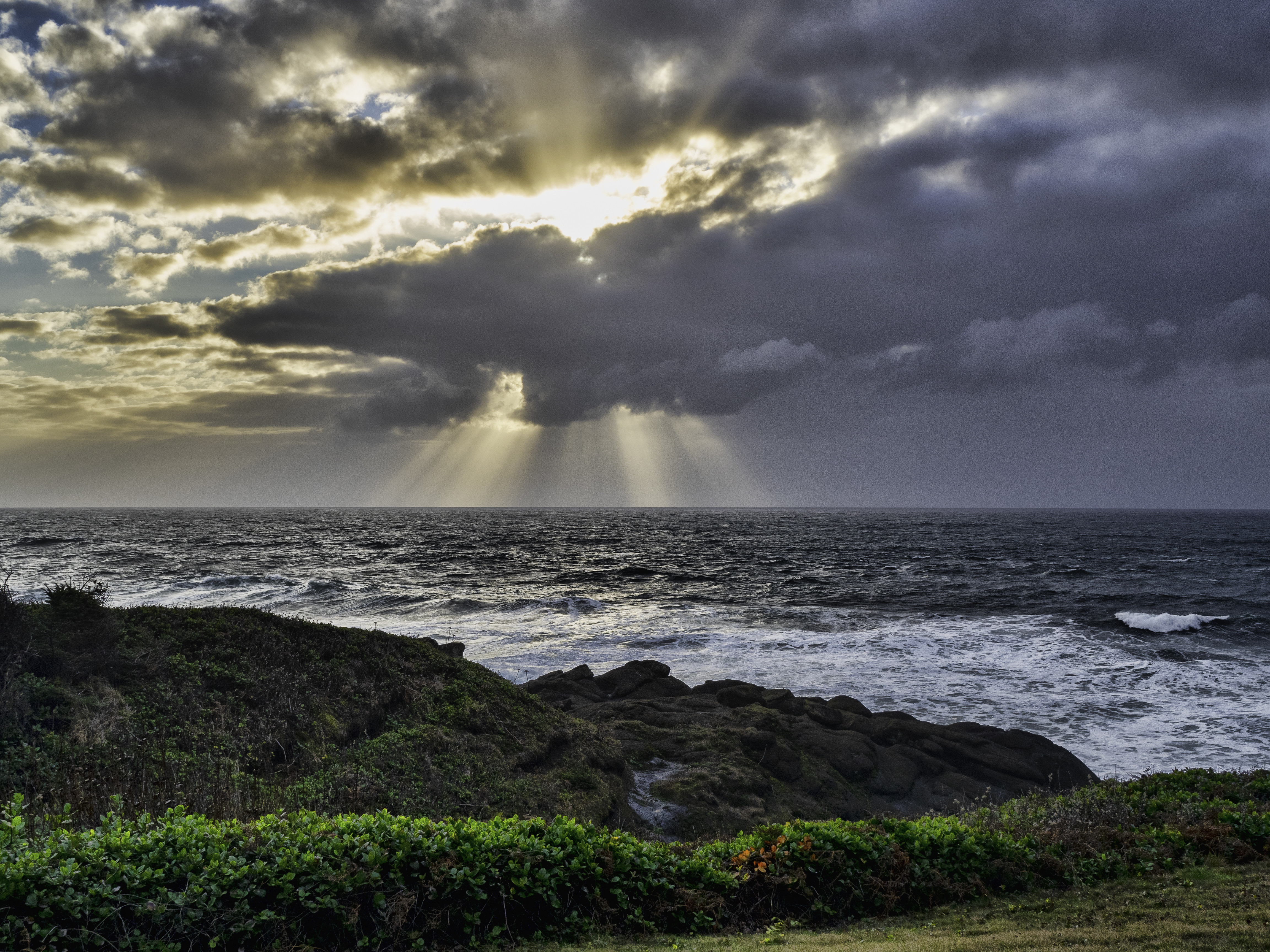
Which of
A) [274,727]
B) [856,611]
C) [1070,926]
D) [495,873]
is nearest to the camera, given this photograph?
[495,873]

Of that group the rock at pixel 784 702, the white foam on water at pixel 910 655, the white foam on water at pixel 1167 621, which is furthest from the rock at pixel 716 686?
the white foam on water at pixel 1167 621

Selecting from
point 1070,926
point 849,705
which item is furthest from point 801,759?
point 1070,926

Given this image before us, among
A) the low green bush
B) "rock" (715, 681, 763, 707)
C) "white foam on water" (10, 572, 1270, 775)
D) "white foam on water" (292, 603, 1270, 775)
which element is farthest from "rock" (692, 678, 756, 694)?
the low green bush

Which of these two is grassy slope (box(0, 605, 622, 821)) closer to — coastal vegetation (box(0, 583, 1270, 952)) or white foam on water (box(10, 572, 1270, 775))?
coastal vegetation (box(0, 583, 1270, 952))

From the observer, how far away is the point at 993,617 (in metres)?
33.3

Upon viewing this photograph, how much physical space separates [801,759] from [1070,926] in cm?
803

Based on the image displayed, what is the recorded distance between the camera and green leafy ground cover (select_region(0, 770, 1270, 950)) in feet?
15.3

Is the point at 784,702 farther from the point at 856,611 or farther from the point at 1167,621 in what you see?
the point at 1167,621

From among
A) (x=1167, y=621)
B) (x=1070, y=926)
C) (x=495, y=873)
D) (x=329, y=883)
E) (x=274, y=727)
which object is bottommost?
(x=1167, y=621)

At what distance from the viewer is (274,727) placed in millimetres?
10148

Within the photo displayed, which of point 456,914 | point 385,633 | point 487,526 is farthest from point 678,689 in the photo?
point 487,526

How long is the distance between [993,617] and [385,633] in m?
30.1

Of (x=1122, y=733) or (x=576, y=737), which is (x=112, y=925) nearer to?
(x=576, y=737)

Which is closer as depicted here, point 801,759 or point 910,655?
point 801,759
